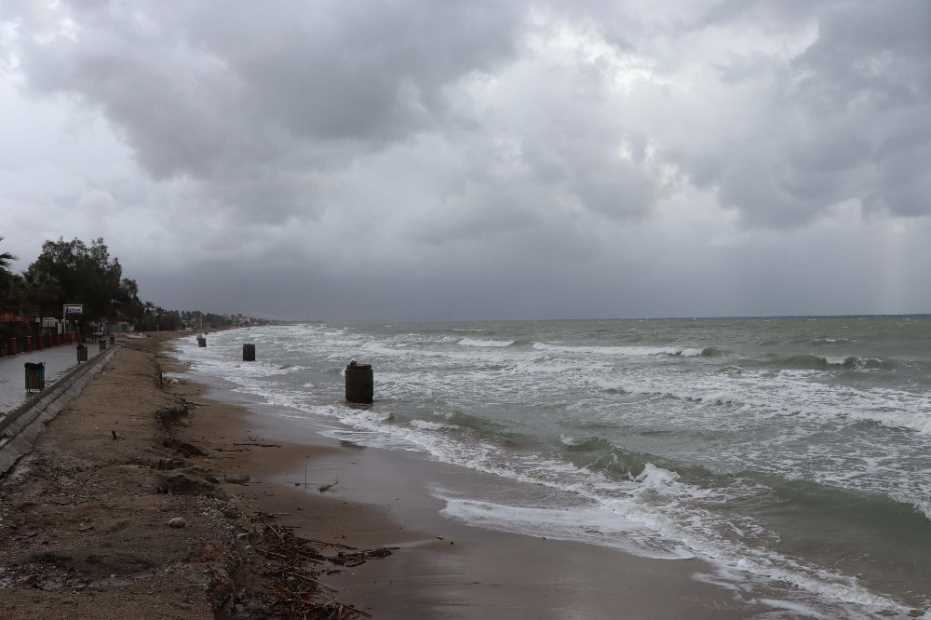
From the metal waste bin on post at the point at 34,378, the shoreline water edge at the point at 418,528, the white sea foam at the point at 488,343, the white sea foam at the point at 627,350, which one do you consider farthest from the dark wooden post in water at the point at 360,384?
the white sea foam at the point at 488,343

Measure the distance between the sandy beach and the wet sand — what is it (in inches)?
0.9

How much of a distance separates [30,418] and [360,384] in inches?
394

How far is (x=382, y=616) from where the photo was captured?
202 inches

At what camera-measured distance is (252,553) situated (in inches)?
229

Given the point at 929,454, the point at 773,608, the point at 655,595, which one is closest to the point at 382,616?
the point at 655,595

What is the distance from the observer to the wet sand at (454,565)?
5562 millimetres

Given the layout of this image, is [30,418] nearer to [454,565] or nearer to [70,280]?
[454,565]

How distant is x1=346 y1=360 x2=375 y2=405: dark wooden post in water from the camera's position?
20.1m

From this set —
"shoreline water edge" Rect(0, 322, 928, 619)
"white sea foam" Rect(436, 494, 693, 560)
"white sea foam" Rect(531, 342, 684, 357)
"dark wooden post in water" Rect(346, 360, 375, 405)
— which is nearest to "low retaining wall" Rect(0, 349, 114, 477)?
"shoreline water edge" Rect(0, 322, 928, 619)

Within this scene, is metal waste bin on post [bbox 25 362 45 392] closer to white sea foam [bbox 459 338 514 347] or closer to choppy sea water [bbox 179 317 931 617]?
choppy sea water [bbox 179 317 931 617]

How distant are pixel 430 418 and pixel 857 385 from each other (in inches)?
557

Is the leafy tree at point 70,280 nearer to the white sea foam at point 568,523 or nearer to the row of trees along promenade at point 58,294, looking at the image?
the row of trees along promenade at point 58,294

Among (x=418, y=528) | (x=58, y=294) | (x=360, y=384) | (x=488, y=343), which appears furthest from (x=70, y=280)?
(x=418, y=528)

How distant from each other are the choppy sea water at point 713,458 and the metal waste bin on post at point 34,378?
5.71 m
